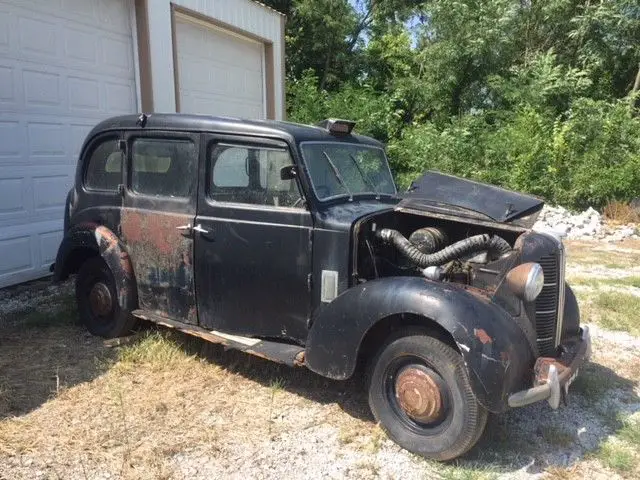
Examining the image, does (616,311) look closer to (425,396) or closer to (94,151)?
(425,396)

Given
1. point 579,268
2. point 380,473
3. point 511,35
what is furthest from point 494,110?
point 380,473

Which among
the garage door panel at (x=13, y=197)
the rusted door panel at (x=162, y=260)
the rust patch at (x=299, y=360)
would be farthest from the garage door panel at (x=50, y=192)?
the rust patch at (x=299, y=360)

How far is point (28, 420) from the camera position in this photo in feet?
11.4

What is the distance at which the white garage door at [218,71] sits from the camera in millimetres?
8883

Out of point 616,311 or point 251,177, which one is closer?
point 251,177

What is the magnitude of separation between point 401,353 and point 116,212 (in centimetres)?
260

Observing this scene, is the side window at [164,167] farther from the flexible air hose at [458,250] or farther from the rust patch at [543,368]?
the rust patch at [543,368]

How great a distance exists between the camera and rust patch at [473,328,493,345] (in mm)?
2955

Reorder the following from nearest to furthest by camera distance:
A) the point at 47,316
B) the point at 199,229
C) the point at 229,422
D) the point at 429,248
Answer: the point at 229,422 < the point at 429,248 < the point at 199,229 < the point at 47,316

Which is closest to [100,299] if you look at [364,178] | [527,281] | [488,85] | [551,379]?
[364,178]

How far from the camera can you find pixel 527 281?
3117 mm

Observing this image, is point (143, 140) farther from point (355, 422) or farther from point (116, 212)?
point (355, 422)

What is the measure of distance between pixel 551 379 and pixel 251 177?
2.24 m

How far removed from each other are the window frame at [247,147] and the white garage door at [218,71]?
505 centimetres
